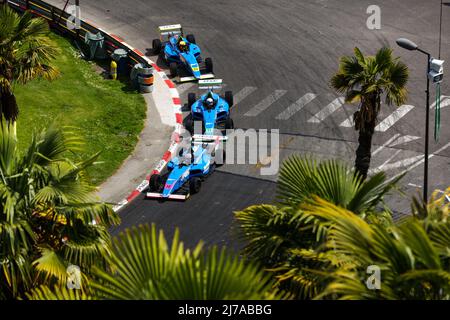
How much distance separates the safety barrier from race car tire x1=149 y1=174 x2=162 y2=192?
836 cm

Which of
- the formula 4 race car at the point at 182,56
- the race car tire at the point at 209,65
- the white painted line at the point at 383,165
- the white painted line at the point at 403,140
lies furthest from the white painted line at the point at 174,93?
the white painted line at the point at 383,165

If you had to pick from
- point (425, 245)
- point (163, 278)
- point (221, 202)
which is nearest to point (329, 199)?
point (425, 245)

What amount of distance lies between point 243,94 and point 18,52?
13.9 meters

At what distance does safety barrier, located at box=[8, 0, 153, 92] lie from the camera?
3701cm

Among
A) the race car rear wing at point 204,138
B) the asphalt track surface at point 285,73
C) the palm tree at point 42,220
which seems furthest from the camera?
the race car rear wing at point 204,138

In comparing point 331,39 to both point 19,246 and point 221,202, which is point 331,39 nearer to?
point 221,202

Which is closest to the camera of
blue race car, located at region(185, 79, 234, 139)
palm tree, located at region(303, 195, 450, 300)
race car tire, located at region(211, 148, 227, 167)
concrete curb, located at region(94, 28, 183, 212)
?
palm tree, located at region(303, 195, 450, 300)

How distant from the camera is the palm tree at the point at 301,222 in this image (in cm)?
1264

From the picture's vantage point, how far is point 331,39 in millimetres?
39375

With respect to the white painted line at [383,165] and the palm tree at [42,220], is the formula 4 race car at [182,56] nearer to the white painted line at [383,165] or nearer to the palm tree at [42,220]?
the white painted line at [383,165]

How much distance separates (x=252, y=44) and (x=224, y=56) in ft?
5.83

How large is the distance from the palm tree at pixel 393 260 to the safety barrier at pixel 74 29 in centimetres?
2512

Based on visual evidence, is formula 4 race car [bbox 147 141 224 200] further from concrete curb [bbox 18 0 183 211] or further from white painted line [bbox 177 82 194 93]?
white painted line [bbox 177 82 194 93]

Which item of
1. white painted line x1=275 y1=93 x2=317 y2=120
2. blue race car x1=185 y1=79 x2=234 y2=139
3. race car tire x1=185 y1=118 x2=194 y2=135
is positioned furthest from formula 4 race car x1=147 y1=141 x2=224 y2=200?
white painted line x1=275 y1=93 x2=317 y2=120
